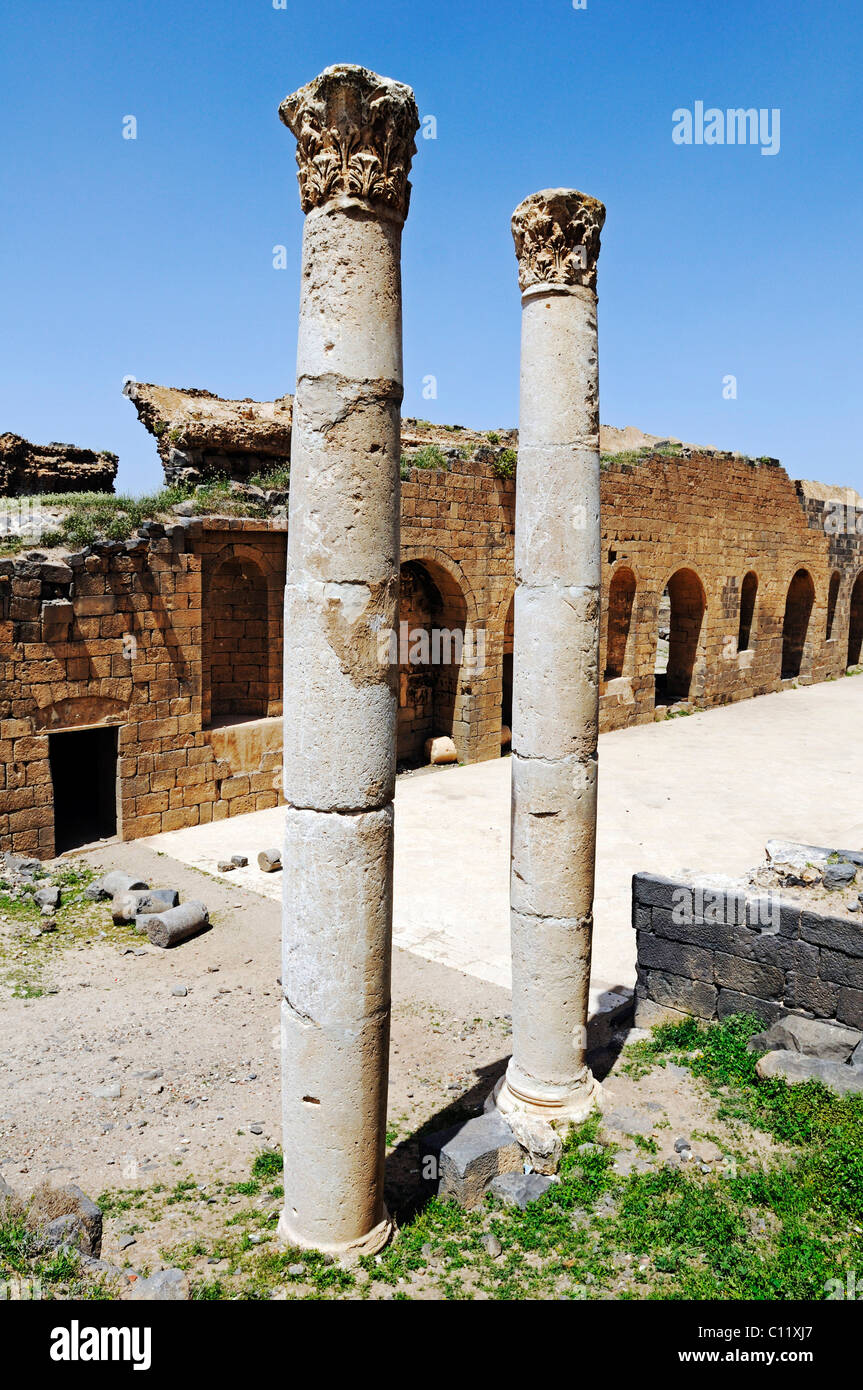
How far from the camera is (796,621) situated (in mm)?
27344

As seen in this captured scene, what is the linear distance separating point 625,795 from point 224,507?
23.7ft

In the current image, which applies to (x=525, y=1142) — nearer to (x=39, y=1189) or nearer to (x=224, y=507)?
(x=39, y=1189)

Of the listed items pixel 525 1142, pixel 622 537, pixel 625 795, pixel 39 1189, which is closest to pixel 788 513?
pixel 622 537

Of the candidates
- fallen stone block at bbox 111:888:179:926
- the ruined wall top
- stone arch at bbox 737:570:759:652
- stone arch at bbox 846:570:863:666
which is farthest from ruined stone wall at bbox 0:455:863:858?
stone arch at bbox 846:570:863:666

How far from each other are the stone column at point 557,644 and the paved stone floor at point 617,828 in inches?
101

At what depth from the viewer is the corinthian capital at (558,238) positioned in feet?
17.4

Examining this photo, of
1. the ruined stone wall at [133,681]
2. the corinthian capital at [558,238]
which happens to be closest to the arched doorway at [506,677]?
the ruined stone wall at [133,681]

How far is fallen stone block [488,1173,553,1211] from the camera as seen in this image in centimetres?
471

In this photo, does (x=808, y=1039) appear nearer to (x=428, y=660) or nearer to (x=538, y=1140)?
(x=538, y=1140)

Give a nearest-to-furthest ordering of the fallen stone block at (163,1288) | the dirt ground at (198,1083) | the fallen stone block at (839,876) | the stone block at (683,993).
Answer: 1. the fallen stone block at (163,1288)
2. the dirt ground at (198,1083)
3. the fallen stone block at (839,876)
4. the stone block at (683,993)

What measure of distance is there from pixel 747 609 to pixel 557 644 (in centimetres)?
2092

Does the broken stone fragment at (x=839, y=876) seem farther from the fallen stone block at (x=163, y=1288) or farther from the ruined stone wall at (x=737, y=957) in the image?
the fallen stone block at (x=163, y=1288)

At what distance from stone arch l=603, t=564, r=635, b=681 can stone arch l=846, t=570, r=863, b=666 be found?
Answer: 46.3ft

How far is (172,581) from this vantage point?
1173cm
